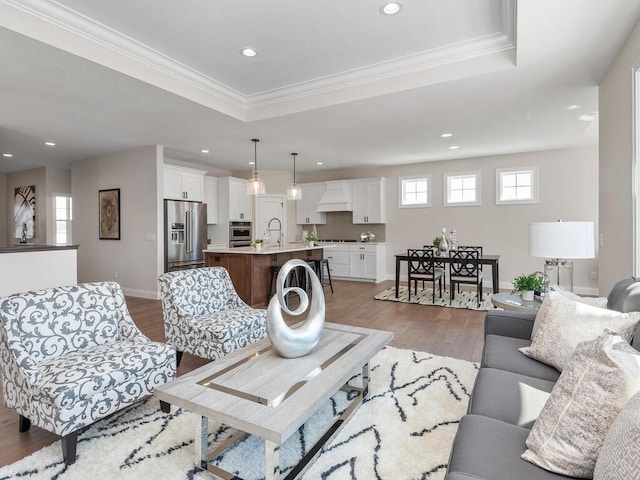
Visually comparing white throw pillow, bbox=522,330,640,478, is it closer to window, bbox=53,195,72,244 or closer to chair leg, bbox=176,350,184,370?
chair leg, bbox=176,350,184,370

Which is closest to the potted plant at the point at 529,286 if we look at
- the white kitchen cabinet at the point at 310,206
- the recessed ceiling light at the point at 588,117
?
the recessed ceiling light at the point at 588,117

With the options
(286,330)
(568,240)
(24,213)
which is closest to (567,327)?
(568,240)

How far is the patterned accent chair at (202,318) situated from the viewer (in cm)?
263

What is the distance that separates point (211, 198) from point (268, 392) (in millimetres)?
6484

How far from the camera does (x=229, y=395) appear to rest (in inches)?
60.0

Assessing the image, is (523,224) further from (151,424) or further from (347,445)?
(151,424)

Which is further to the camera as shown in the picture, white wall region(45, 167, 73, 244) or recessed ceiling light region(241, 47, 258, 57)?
white wall region(45, 167, 73, 244)

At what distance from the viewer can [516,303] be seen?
271cm

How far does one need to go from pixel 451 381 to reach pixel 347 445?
1103 millimetres

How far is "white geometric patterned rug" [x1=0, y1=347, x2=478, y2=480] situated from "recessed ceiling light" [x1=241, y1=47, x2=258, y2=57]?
9.60 ft

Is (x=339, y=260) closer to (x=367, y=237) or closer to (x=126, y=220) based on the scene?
(x=367, y=237)

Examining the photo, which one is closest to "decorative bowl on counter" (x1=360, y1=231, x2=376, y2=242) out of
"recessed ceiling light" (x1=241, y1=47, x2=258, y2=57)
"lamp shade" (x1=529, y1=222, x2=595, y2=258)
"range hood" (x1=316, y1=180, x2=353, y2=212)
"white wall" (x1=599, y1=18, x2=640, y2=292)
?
"range hood" (x1=316, y1=180, x2=353, y2=212)

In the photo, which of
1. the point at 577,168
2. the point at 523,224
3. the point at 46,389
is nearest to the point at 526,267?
the point at 523,224

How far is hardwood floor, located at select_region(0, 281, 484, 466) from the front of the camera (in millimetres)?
1954
